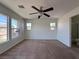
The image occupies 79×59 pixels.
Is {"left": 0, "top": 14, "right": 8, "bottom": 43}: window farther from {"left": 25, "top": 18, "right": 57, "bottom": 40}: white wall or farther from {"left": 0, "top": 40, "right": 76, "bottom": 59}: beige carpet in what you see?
{"left": 25, "top": 18, "right": 57, "bottom": 40}: white wall

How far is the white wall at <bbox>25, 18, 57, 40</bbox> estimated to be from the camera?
12.6 meters

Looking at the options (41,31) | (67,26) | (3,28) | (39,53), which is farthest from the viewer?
(41,31)

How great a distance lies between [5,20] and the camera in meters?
6.53

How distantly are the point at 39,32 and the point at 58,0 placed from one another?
8.31 metres

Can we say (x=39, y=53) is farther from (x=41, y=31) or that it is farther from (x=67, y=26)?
(x=41, y=31)

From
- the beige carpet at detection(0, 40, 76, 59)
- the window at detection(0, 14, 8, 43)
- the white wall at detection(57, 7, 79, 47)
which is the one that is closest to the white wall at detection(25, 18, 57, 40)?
the white wall at detection(57, 7, 79, 47)

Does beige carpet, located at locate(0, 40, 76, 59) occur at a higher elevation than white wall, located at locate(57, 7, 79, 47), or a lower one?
lower

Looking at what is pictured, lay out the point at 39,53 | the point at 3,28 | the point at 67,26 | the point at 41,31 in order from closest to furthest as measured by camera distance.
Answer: the point at 39,53 → the point at 3,28 → the point at 67,26 → the point at 41,31

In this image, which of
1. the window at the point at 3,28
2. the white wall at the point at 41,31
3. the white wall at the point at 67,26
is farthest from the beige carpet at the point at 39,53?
the white wall at the point at 41,31

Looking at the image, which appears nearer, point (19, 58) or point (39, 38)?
point (19, 58)

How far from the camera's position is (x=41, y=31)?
500 inches

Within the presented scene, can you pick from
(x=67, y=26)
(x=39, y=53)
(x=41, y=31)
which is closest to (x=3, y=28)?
(x=39, y=53)

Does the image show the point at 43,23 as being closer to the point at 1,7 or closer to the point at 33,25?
the point at 33,25

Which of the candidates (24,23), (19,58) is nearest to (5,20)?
(19,58)
